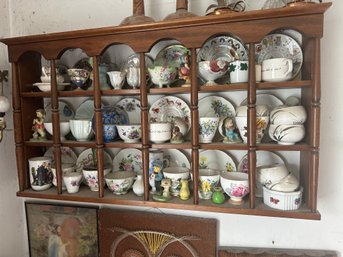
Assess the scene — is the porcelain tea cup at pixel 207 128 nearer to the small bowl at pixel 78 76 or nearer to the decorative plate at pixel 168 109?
the decorative plate at pixel 168 109

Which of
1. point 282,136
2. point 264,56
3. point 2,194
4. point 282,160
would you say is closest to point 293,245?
point 282,160

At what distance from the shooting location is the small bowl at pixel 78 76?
1.03 m

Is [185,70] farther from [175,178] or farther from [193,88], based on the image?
[175,178]

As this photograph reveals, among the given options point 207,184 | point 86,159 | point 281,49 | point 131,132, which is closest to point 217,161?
point 207,184

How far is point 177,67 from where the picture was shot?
39.6 inches

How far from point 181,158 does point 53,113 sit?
0.52m

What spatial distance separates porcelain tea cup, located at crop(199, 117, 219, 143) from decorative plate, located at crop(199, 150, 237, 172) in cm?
13

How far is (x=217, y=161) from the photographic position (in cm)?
104

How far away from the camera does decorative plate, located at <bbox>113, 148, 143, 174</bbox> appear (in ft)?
3.65

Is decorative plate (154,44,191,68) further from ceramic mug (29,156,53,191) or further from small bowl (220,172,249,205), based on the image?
ceramic mug (29,156,53,191)

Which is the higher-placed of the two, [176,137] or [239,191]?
[176,137]

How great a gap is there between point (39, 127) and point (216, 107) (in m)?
0.73

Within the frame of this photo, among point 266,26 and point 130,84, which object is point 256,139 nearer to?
point 266,26

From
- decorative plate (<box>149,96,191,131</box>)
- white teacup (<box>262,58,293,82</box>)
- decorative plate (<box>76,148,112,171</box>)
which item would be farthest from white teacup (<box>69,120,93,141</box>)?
white teacup (<box>262,58,293,82</box>)
